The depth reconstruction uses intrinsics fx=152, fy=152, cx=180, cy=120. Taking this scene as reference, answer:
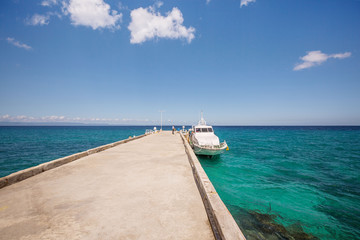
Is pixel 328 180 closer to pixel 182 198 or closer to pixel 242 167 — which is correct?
pixel 242 167

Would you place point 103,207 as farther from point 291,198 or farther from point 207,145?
point 207,145

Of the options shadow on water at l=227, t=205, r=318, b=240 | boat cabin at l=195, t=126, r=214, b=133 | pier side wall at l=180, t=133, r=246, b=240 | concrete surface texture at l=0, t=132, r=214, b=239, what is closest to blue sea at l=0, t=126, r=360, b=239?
shadow on water at l=227, t=205, r=318, b=240

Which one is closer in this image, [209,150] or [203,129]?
[209,150]

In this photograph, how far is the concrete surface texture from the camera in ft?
10.00

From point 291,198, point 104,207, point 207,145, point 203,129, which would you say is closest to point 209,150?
point 207,145

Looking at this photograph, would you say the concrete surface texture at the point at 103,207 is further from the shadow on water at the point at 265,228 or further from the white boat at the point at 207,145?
the white boat at the point at 207,145

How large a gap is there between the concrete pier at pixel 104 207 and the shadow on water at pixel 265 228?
3161mm

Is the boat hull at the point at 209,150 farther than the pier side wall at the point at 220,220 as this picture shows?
Yes

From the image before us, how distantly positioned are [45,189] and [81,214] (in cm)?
238

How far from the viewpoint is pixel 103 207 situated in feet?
12.8

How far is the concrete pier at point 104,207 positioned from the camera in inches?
120

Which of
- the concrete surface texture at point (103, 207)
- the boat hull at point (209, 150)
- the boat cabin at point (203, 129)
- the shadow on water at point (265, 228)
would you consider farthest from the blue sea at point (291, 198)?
the boat cabin at point (203, 129)

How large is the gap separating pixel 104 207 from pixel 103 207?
25 millimetres

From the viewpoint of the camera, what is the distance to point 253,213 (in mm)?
7367
